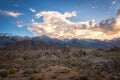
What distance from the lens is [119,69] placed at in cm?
2759

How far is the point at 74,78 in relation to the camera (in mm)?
19000

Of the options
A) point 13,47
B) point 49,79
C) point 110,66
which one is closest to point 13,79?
point 49,79

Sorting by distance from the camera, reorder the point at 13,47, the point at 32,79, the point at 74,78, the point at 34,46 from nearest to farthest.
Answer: the point at 32,79
the point at 74,78
the point at 13,47
the point at 34,46

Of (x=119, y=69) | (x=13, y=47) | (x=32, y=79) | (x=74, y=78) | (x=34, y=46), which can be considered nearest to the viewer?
(x=32, y=79)

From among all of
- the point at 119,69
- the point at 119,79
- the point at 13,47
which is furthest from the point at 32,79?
the point at 13,47

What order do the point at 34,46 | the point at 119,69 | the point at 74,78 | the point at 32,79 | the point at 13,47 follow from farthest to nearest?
the point at 34,46 → the point at 13,47 → the point at 119,69 → the point at 74,78 → the point at 32,79

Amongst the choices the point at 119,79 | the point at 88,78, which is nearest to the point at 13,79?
the point at 88,78

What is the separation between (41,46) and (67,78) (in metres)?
155

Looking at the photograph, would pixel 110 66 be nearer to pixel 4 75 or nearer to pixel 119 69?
pixel 119 69

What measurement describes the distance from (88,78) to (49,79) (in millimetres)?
4231

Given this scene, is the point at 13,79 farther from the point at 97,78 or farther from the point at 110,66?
the point at 110,66

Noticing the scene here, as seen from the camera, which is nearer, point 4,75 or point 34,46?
point 4,75

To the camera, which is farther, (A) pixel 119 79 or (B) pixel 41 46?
(B) pixel 41 46

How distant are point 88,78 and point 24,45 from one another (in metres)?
143
